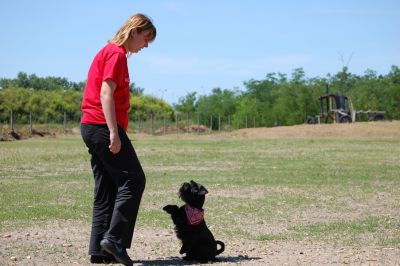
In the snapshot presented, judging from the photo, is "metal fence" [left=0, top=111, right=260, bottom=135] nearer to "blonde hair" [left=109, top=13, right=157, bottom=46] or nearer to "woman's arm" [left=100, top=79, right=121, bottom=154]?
"blonde hair" [left=109, top=13, right=157, bottom=46]

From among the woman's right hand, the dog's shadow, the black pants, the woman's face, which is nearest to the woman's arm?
the woman's right hand

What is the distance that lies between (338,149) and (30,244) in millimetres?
25637

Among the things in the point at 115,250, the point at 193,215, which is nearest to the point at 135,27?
the point at 193,215

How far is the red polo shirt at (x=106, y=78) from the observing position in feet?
20.4

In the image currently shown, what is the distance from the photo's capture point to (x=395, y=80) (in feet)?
241

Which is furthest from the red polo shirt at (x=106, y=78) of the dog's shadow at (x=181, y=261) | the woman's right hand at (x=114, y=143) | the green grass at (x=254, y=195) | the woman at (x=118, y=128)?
the green grass at (x=254, y=195)

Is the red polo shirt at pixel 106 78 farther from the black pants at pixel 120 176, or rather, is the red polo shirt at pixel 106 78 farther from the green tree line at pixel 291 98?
the green tree line at pixel 291 98

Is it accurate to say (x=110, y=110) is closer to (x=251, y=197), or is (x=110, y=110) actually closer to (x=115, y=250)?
(x=115, y=250)

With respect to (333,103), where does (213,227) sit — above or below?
below

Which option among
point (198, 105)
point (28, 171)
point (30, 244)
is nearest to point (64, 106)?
point (198, 105)

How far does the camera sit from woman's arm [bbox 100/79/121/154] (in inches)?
241

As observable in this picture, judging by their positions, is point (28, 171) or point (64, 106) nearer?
point (28, 171)

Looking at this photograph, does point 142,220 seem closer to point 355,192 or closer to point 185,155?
point 355,192

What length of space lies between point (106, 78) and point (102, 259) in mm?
1709
